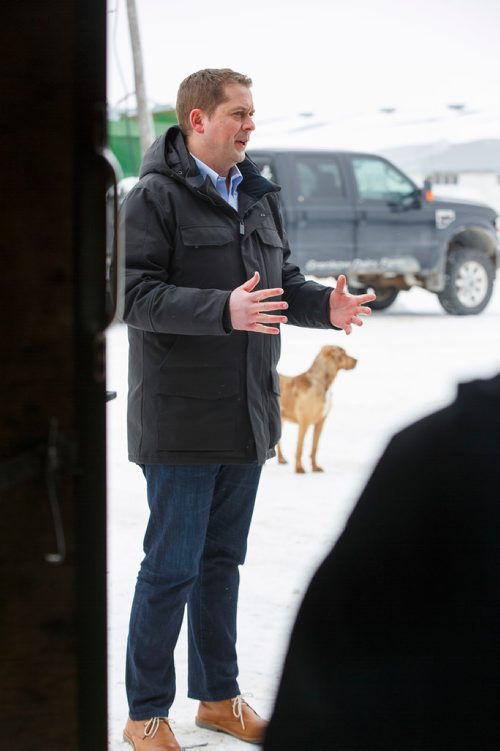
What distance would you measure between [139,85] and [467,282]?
685 centimetres

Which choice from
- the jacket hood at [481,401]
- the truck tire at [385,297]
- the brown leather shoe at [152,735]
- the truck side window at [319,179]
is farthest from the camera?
the truck tire at [385,297]

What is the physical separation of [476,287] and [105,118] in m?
13.4

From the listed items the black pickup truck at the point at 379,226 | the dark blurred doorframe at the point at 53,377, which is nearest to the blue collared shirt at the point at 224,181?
the dark blurred doorframe at the point at 53,377

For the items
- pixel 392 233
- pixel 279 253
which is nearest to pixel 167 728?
pixel 279 253

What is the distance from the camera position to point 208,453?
2.88 m

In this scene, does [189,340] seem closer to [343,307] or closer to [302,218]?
[343,307]

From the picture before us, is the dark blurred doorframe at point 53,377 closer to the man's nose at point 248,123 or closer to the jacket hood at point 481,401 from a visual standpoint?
the jacket hood at point 481,401

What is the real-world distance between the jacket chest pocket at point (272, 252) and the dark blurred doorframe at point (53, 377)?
1.56 meters

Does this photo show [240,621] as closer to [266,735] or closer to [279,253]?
[279,253]

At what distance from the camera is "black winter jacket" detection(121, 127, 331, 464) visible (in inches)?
111

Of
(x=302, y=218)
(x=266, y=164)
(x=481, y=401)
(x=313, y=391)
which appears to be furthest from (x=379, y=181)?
(x=481, y=401)

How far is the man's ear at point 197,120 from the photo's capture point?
9.54ft

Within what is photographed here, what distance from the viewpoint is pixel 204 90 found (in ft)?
9.52

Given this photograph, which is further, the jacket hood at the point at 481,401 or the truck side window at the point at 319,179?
the truck side window at the point at 319,179
